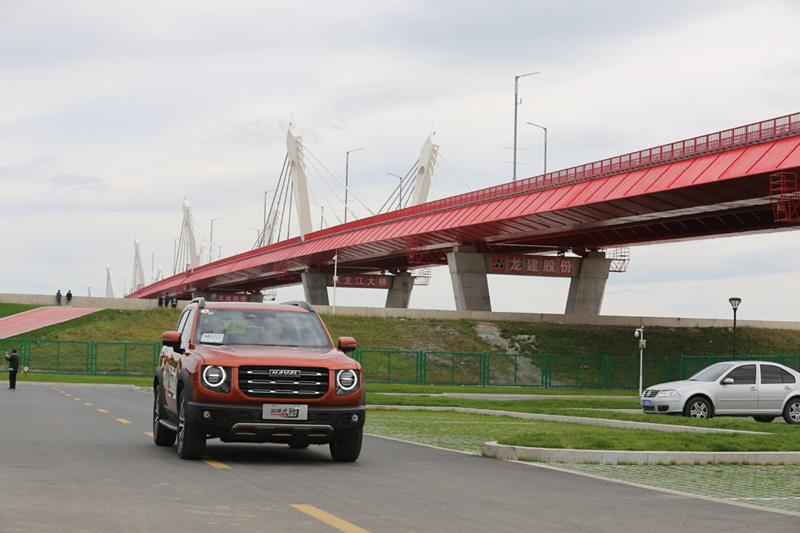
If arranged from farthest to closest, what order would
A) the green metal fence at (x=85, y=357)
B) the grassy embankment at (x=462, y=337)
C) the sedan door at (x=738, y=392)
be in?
the green metal fence at (x=85, y=357) → the grassy embankment at (x=462, y=337) → the sedan door at (x=738, y=392)

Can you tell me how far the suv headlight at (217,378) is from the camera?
11.9 metres

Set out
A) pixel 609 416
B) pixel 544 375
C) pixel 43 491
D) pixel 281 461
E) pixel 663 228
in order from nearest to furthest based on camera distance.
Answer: pixel 43 491 → pixel 281 461 → pixel 609 416 → pixel 544 375 → pixel 663 228

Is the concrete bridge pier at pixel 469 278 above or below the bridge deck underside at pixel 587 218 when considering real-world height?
below

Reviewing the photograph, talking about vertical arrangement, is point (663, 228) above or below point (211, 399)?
above

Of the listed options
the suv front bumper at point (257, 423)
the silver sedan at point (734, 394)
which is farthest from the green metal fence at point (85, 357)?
the suv front bumper at point (257, 423)

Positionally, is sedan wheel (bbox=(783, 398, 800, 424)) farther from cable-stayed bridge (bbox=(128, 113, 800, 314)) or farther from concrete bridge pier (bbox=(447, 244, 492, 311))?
concrete bridge pier (bbox=(447, 244, 492, 311))

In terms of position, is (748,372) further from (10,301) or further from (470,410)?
(10,301)

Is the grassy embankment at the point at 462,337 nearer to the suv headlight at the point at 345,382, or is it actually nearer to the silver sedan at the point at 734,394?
the silver sedan at the point at 734,394

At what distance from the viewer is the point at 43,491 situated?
927cm

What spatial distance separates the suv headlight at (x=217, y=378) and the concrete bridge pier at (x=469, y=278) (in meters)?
58.6

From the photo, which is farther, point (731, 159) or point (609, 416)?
point (731, 159)

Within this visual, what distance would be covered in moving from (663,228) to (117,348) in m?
30.3

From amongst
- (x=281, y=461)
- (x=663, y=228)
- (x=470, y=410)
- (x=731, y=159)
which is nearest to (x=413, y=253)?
(x=663, y=228)

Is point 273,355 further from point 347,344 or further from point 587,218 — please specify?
point 587,218
